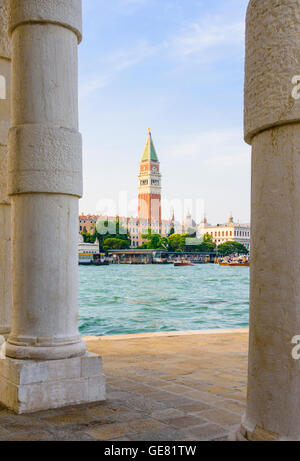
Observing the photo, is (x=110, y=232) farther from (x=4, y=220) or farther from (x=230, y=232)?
(x=4, y=220)

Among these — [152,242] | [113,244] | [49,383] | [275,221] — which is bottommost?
[49,383]

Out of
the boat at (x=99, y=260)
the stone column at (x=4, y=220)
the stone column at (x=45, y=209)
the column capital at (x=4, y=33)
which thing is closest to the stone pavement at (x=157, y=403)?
the stone column at (x=45, y=209)

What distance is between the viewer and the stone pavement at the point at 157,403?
385 cm

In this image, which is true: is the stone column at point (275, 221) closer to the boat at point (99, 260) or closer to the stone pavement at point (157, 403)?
the stone pavement at point (157, 403)

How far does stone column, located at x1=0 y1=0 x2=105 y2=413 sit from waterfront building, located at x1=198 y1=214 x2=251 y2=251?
15869cm

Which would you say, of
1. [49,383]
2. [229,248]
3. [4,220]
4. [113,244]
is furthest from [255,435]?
[229,248]

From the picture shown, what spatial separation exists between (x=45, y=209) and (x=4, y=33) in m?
2.62

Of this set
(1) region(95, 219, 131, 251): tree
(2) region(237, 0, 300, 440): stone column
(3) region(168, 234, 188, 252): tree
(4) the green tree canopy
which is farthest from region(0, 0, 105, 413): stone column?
(3) region(168, 234, 188, 252): tree

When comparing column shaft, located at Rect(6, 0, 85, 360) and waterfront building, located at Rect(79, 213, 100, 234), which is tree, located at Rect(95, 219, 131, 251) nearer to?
waterfront building, located at Rect(79, 213, 100, 234)

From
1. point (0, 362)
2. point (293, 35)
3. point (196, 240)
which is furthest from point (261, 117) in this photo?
point (196, 240)

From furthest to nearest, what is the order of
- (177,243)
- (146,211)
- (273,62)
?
(146,211)
(177,243)
(273,62)

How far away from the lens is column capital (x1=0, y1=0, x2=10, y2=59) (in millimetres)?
5969

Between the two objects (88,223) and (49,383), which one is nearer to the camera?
(49,383)

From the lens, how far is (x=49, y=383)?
179 inches
